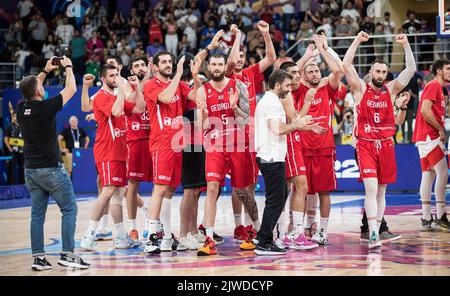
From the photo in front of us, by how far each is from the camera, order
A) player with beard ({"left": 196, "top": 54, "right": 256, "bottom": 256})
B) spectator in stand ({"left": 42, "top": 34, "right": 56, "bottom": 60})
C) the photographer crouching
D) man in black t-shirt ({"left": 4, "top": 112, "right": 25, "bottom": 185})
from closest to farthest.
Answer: the photographer crouching, player with beard ({"left": 196, "top": 54, "right": 256, "bottom": 256}), man in black t-shirt ({"left": 4, "top": 112, "right": 25, "bottom": 185}), spectator in stand ({"left": 42, "top": 34, "right": 56, "bottom": 60})

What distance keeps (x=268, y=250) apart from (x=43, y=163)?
313 centimetres

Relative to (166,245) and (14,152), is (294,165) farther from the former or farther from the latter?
(14,152)

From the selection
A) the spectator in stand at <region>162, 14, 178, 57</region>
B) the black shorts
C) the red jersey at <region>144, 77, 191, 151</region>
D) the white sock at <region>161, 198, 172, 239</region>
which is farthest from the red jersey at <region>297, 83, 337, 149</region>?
the spectator in stand at <region>162, 14, 178, 57</region>

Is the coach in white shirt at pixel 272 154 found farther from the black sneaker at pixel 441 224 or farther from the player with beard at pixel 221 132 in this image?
the black sneaker at pixel 441 224

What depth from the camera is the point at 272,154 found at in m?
10.4

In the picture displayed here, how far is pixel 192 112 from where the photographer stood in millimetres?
11547

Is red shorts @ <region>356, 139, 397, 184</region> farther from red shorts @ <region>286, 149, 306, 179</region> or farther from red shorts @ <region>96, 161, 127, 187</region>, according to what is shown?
red shorts @ <region>96, 161, 127, 187</region>

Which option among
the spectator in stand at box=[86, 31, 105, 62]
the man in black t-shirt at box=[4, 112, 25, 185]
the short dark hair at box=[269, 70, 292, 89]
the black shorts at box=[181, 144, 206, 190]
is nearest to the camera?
the short dark hair at box=[269, 70, 292, 89]

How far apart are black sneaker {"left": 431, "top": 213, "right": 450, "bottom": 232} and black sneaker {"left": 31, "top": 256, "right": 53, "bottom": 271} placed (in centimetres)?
632

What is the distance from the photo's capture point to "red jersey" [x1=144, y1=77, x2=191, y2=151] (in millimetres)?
10906

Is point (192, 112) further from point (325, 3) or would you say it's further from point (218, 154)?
point (325, 3)

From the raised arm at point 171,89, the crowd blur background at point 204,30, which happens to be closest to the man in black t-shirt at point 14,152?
the crowd blur background at point 204,30

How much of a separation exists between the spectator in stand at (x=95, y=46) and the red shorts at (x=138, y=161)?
15284mm

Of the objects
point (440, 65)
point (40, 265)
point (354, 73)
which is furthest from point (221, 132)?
point (440, 65)
